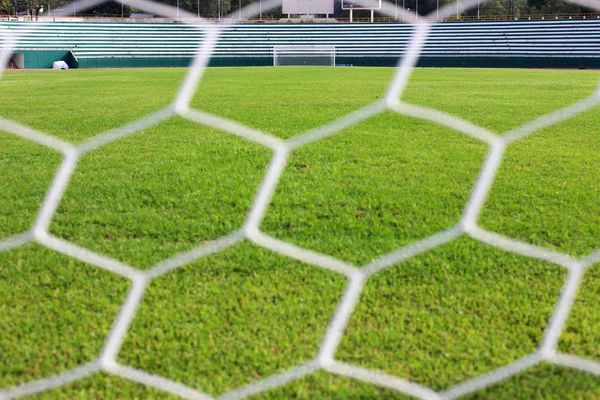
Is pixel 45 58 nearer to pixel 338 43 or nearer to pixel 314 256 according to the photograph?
pixel 338 43

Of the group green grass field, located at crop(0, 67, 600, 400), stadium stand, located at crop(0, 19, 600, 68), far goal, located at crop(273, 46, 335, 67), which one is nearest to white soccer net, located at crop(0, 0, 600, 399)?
green grass field, located at crop(0, 67, 600, 400)

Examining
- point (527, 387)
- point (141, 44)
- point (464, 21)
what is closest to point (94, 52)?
point (141, 44)

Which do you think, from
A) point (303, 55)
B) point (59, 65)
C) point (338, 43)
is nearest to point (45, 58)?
point (59, 65)

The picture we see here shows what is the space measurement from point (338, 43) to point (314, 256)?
25.1m

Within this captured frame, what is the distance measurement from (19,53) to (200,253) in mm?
23986

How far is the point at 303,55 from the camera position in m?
26.1

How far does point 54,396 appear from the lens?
1164 millimetres

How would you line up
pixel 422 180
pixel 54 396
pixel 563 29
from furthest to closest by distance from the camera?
1. pixel 563 29
2. pixel 422 180
3. pixel 54 396

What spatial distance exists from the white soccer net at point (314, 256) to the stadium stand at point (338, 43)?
62.8ft

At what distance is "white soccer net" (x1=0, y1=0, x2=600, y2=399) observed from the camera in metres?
1.21

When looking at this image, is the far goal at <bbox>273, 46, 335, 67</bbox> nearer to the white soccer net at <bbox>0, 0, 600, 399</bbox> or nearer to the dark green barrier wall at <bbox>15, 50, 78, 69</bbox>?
the dark green barrier wall at <bbox>15, 50, 78, 69</bbox>

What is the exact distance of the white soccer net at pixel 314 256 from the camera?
3.98ft

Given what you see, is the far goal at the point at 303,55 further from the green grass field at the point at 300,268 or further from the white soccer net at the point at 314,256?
the white soccer net at the point at 314,256

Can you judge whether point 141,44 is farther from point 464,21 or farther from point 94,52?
point 464,21
